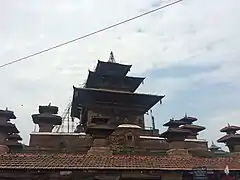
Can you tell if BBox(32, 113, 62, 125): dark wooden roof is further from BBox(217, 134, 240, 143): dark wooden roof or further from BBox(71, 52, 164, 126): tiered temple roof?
BBox(217, 134, 240, 143): dark wooden roof

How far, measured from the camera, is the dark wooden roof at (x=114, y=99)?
2300 centimetres

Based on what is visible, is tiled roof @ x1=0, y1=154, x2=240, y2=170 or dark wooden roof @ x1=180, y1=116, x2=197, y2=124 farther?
dark wooden roof @ x1=180, y1=116, x2=197, y2=124

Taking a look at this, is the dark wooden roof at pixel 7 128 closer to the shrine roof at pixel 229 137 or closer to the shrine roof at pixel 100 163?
the shrine roof at pixel 100 163

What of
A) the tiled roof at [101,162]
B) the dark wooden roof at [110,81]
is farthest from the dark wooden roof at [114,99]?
the tiled roof at [101,162]

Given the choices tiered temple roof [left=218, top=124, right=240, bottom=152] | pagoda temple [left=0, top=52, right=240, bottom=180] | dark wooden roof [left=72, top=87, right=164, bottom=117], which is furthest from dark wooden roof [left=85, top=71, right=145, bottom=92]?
tiered temple roof [left=218, top=124, right=240, bottom=152]

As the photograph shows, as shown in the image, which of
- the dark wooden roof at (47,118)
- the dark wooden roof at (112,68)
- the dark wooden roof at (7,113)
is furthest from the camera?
the dark wooden roof at (112,68)

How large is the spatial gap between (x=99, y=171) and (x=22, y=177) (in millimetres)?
3251

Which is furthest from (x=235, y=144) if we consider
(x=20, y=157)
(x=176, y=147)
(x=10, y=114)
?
(x=10, y=114)

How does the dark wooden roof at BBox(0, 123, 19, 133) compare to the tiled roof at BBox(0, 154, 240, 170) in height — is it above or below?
above

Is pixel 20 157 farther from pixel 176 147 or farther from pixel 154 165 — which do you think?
pixel 176 147

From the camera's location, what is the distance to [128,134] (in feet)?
65.7

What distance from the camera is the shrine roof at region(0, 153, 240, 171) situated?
457 inches

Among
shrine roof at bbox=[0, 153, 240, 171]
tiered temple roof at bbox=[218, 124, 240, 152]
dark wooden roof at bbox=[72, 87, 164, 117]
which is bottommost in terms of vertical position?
shrine roof at bbox=[0, 153, 240, 171]

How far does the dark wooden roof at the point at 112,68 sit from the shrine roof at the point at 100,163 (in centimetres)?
1294
